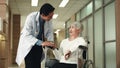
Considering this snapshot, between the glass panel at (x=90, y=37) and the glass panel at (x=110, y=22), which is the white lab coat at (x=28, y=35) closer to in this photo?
the glass panel at (x=110, y=22)

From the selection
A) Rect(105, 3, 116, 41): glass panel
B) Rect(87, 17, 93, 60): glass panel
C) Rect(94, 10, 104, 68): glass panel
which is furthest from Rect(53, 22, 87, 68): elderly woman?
Rect(87, 17, 93, 60): glass panel

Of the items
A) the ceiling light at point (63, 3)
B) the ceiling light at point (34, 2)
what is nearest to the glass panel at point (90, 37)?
the ceiling light at point (63, 3)

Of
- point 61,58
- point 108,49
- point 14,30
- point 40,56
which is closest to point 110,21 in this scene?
point 108,49

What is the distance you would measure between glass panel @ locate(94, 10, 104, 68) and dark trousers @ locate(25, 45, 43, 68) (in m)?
4.91

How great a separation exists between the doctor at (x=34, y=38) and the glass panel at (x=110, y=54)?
3867 mm

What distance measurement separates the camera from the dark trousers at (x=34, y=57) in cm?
260

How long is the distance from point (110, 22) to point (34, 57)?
425 centimetres

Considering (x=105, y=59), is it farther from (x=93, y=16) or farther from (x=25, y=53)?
(x=25, y=53)

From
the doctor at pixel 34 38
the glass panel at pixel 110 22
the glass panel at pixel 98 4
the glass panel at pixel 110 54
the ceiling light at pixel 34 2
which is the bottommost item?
the glass panel at pixel 110 54

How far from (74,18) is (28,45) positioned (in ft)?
35.2

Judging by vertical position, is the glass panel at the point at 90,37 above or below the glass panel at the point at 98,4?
below

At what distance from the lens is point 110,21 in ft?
21.5

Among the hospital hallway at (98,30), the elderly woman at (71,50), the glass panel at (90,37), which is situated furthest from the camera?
the glass panel at (90,37)

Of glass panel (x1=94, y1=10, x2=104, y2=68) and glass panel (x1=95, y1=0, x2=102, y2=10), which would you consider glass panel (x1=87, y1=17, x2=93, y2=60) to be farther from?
glass panel (x1=95, y1=0, x2=102, y2=10)
